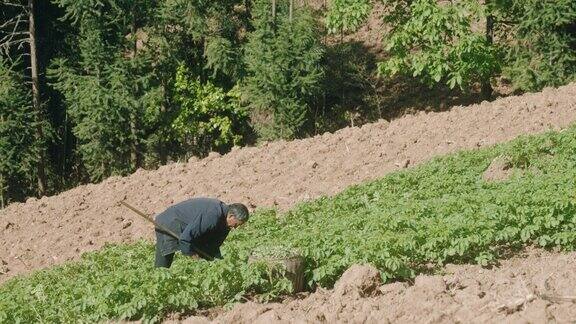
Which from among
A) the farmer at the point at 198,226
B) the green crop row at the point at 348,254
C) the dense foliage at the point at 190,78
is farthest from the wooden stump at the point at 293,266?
the dense foliage at the point at 190,78

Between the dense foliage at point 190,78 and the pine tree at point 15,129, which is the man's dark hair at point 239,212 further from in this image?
the pine tree at point 15,129

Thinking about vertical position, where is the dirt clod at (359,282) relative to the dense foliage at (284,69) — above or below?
above

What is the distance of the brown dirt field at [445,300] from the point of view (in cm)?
677

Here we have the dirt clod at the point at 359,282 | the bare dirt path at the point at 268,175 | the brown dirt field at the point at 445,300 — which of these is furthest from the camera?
the bare dirt path at the point at 268,175

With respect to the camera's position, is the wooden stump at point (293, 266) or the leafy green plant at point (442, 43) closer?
the wooden stump at point (293, 266)

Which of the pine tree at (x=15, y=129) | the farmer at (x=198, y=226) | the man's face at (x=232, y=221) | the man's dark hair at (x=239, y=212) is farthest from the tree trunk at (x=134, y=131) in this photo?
the man's dark hair at (x=239, y=212)

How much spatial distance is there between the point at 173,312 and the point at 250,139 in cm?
2372

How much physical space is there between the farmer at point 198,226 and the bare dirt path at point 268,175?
623cm

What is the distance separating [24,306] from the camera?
9070 millimetres

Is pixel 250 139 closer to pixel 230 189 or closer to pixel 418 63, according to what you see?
pixel 418 63

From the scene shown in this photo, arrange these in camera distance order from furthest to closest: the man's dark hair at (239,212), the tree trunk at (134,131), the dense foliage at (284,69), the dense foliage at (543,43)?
the tree trunk at (134,131), the dense foliage at (284,69), the dense foliage at (543,43), the man's dark hair at (239,212)

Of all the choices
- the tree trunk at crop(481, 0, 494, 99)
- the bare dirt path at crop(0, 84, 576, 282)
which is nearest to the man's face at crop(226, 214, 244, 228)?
the bare dirt path at crop(0, 84, 576, 282)

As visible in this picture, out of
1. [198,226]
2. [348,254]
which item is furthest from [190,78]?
[348,254]

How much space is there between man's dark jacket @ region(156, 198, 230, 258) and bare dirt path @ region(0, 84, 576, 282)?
6250mm
